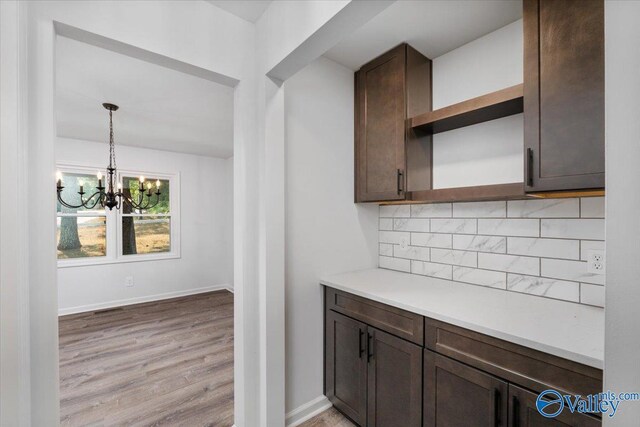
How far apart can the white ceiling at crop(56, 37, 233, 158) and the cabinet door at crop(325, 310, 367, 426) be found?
2.18 m

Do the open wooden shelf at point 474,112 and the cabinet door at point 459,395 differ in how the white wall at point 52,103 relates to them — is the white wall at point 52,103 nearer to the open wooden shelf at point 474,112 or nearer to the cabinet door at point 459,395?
the cabinet door at point 459,395

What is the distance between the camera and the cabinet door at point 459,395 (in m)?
1.08

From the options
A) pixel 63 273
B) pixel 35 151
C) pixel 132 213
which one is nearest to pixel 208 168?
pixel 132 213

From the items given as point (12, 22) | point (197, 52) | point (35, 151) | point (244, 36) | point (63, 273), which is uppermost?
point (244, 36)

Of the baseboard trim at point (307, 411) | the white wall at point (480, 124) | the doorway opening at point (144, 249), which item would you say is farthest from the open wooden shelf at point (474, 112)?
the baseboard trim at point (307, 411)

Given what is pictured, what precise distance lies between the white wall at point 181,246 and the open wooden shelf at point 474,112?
409cm

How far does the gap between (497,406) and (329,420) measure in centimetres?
115

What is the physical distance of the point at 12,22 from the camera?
0.92m

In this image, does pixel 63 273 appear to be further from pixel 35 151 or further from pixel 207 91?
pixel 35 151

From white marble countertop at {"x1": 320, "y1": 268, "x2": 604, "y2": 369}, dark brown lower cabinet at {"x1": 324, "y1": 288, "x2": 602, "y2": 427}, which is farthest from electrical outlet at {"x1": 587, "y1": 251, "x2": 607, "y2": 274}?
dark brown lower cabinet at {"x1": 324, "y1": 288, "x2": 602, "y2": 427}

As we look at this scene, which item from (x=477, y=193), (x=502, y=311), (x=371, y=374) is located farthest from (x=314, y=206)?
(x=502, y=311)

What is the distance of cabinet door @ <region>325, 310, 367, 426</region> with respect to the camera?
1658 millimetres

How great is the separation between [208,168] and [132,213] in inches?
56.1

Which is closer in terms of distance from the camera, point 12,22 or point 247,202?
point 12,22
